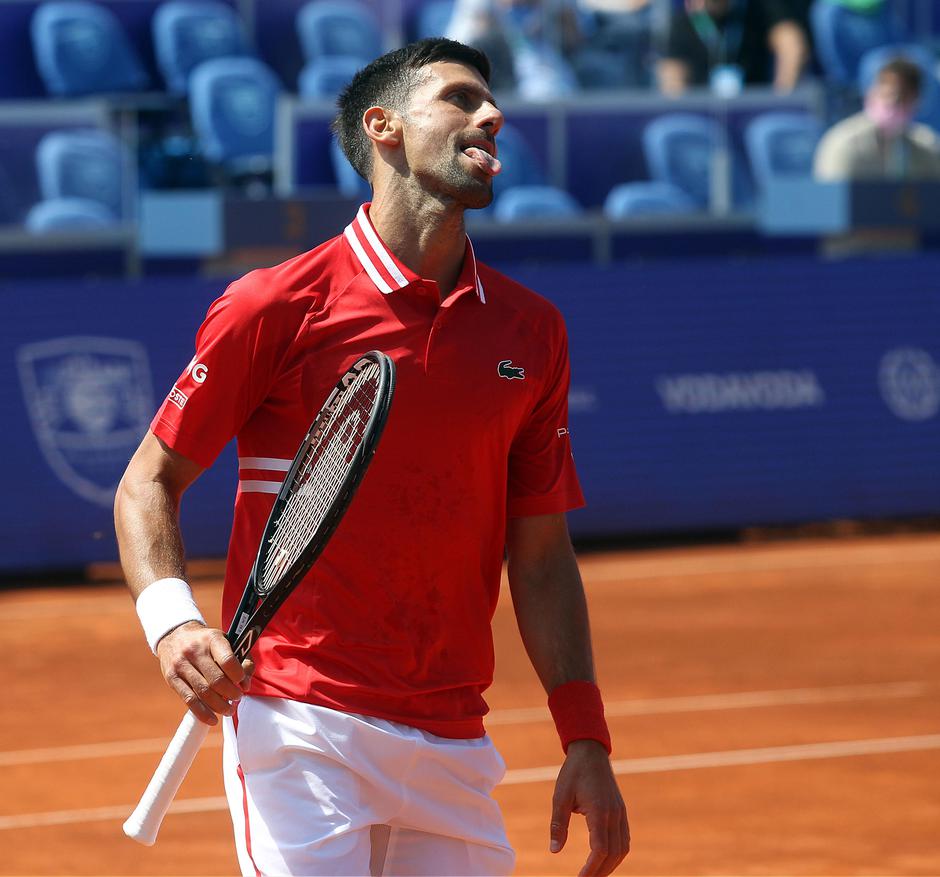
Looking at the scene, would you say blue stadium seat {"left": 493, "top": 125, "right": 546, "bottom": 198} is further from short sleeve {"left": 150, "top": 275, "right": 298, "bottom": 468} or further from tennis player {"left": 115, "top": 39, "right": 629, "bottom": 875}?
short sleeve {"left": 150, "top": 275, "right": 298, "bottom": 468}

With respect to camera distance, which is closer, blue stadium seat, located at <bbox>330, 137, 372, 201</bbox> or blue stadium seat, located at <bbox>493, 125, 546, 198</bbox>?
blue stadium seat, located at <bbox>330, 137, 372, 201</bbox>

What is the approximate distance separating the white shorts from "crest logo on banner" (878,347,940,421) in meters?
9.26

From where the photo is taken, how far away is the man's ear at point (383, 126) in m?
3.18

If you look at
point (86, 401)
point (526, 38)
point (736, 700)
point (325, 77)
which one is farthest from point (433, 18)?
point (736, 700)

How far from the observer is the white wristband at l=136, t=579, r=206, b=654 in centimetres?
277

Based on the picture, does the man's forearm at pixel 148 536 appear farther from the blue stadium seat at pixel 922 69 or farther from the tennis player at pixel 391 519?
the blue stadium seat at pixel 922 69

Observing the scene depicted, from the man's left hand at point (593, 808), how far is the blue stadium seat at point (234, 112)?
9.58 metres

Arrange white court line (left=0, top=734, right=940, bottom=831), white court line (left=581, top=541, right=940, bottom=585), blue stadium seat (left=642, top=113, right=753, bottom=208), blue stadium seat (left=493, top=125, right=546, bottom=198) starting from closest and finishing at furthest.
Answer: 1. white court line (left=0, top=734, right=940, bottom=831)
2. white court line (left=581, top=541, right=940, bottom=585)
3. blue stadium seat (left=493, top=125, right=546, bottom=198)
4. blue stadium seat (left=642, top=113, right=753, bottom=208)

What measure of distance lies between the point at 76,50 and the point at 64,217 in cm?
216

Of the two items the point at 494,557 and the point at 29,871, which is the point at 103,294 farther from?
the point at 494,557

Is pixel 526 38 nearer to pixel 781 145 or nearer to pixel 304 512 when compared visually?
pixel 781 145

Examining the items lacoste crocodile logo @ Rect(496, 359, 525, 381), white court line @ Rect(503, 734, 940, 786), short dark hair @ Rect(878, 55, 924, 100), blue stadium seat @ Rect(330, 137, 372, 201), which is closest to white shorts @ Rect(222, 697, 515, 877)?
lacoste crocodile logo @ Rect(496, 359, 525, 381)

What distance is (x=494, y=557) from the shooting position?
3.21 metres

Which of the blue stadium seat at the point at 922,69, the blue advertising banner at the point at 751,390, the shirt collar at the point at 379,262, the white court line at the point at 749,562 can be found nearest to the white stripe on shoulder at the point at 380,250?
the shirt collar at the point at 379,262
